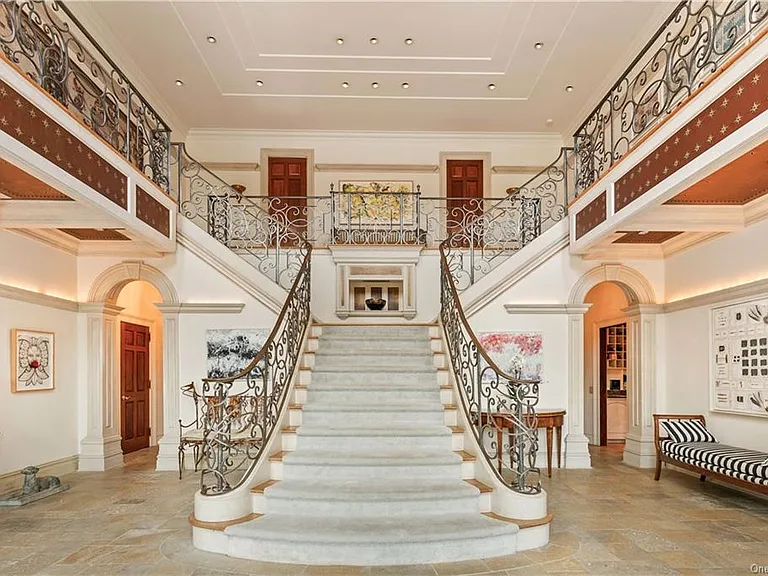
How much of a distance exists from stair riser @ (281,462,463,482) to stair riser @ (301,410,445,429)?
27.5 inches

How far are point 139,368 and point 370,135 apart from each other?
20.0 feet

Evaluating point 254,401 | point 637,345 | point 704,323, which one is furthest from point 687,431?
point 254,401

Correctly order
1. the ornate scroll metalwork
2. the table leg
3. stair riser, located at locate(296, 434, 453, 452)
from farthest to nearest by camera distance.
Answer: the table leg, stair riser, located at locate(296, 434, 453, 452), the ornate scroll metalwork

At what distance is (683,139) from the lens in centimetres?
491

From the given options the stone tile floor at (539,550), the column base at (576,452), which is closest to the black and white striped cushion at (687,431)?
the stone tile floor at (539,550)

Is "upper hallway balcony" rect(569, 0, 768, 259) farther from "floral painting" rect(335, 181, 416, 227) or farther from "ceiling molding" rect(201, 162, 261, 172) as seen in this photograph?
"ceiling molding" rect(201, 162, 261, 172)

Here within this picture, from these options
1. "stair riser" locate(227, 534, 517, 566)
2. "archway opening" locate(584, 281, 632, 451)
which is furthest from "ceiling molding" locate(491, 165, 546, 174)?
"stair riser" locate(227, 534, 517, 566)

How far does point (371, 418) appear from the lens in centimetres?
584

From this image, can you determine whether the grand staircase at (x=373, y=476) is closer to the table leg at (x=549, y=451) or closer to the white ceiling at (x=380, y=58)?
the table leg at (x=549, y=451)

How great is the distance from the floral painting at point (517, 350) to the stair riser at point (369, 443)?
2679mm

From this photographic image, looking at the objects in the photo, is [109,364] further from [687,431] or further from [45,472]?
[687,431]

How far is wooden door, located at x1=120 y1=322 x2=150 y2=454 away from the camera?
9.35m

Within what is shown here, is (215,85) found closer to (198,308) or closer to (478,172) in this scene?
(198,308)

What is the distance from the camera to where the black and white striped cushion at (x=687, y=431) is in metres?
6.86
